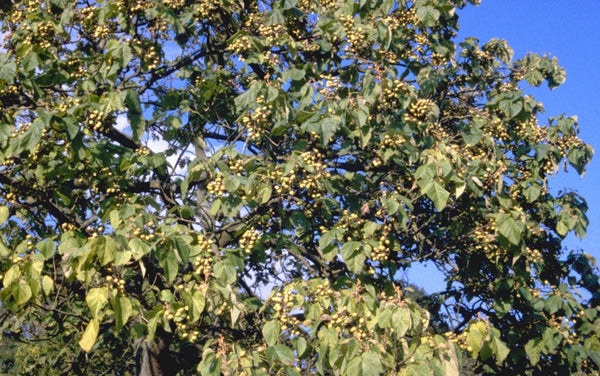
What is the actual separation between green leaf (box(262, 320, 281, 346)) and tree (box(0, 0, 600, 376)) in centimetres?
2

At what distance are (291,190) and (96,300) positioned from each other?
168 centimetres

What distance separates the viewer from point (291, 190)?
4.74 metres

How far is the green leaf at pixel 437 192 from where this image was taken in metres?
4.36

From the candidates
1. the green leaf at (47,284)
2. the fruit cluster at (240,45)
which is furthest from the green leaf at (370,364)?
the fruit cluster at (240,45)

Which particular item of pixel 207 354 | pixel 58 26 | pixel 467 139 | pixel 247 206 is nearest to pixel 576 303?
pixel 467 139

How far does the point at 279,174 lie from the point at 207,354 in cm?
141

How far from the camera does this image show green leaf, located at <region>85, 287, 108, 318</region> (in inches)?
146

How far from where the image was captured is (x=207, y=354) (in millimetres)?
4012

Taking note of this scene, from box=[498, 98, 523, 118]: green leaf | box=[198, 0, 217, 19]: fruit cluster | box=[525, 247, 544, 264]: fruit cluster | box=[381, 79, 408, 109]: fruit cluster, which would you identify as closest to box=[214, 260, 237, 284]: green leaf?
box=[381, 79, 408, 109]: fruit cluster

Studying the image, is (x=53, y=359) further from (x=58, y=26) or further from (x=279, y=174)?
(x=279, y=174)

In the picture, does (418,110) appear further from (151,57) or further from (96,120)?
(96,120)

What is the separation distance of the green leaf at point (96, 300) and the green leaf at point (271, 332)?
103 cm

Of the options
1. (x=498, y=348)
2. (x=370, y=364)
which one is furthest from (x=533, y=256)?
(x=370, y=364)

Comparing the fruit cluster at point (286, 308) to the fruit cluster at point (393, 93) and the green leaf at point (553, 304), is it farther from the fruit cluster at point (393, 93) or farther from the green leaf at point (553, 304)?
the green leaf at point (553, 304)
